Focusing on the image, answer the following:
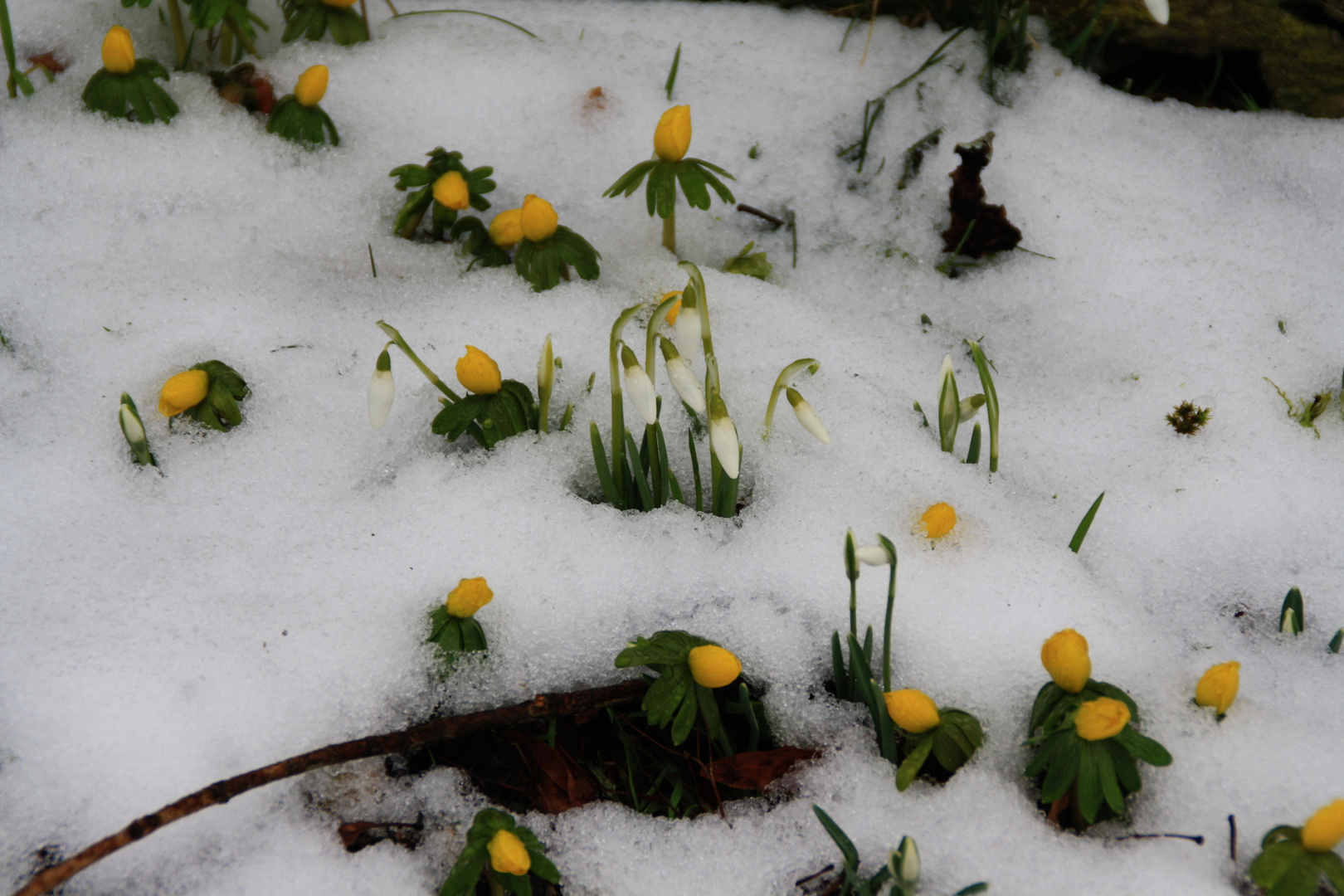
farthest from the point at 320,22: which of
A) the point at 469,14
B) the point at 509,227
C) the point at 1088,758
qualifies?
the point at 1088,758

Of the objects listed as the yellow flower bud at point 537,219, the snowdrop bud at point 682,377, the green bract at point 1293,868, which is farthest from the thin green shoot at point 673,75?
the green bract at point 1293,868

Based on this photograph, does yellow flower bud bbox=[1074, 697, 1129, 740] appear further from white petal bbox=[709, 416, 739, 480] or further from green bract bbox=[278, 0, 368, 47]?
green bract bbox=[278, 0, 368, 47]

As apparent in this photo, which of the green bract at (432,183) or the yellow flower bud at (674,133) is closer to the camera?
the yellow flower bud at (674,133)

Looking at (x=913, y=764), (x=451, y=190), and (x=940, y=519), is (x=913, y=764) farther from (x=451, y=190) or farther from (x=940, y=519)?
(x=451, y=190)

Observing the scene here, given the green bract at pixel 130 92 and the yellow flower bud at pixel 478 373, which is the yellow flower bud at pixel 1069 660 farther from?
the green bract at pixel 130 92

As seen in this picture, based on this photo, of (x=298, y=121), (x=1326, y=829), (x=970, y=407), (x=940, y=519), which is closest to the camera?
(x=1326, y=829)

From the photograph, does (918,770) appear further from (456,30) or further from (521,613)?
(456,30)
